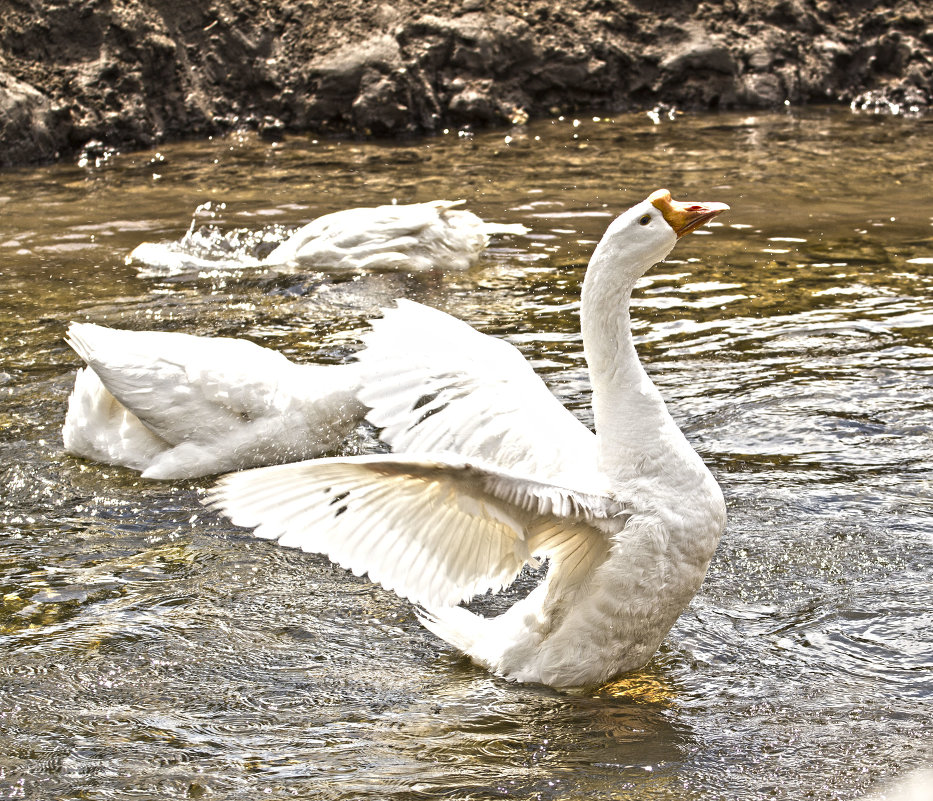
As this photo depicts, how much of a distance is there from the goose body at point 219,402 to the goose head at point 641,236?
7.00ft

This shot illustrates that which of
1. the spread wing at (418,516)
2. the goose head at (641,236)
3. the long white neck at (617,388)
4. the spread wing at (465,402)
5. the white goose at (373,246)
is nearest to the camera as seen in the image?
the spread wing at (418,516)

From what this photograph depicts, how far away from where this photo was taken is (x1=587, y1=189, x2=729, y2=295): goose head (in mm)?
4133

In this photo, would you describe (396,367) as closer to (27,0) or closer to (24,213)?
(24,213)

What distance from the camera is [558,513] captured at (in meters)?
3.71

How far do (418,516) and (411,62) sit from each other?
451 inches

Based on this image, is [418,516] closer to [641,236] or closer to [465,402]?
[465,402]

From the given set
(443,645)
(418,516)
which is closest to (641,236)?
(418,516)

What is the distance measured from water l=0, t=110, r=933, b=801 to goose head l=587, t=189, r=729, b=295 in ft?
4.88

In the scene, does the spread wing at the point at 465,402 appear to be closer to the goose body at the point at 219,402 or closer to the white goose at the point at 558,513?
the white goose at the point at 558,513

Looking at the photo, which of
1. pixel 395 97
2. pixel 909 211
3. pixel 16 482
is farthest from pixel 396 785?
pixel 395 97

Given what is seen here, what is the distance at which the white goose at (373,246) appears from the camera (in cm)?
932

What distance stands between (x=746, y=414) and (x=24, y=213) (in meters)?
7.69

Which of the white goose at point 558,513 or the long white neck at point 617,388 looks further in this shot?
the long white neck at point 617,388

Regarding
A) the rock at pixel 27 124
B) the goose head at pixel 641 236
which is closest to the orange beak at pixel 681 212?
the goose head at pixel 641 236
